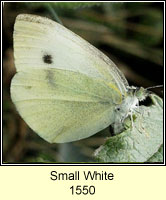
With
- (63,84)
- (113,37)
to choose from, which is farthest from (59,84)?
(113,37)

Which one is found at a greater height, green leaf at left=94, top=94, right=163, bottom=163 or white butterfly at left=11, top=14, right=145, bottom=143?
white butterfly at left=11, top=14, right=145, bottom=143

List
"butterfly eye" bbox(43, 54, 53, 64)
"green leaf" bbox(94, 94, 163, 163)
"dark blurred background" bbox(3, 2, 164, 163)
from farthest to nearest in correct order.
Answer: "dark blurred background" bbox(3, 2, 164, 163)
"butterfly eye" bbox(43, 54, 53, 64)
"green leaf" bbox(94, 94, 163, 163)

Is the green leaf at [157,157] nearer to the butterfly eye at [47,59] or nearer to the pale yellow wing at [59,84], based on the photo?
the pale yellow wing at [59,84]

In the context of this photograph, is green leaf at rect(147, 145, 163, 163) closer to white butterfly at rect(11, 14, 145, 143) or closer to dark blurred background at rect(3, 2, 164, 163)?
white butterfly at rect(11, 14, 145, 143)

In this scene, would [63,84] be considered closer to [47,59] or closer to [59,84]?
[59,84]

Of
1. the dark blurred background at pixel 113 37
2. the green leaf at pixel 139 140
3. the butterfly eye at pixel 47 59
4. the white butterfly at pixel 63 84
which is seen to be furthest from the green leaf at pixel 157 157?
the dark blurred background at pixel 113 37

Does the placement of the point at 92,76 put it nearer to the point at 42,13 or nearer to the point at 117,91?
the point at 117,91

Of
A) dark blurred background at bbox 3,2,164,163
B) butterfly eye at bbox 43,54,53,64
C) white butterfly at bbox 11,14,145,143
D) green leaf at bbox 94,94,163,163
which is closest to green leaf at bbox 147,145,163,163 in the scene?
green leaf at bbox 94,94,163,163

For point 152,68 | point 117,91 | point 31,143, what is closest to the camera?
point 117,91

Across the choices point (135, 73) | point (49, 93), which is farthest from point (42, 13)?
point (49, 93)
